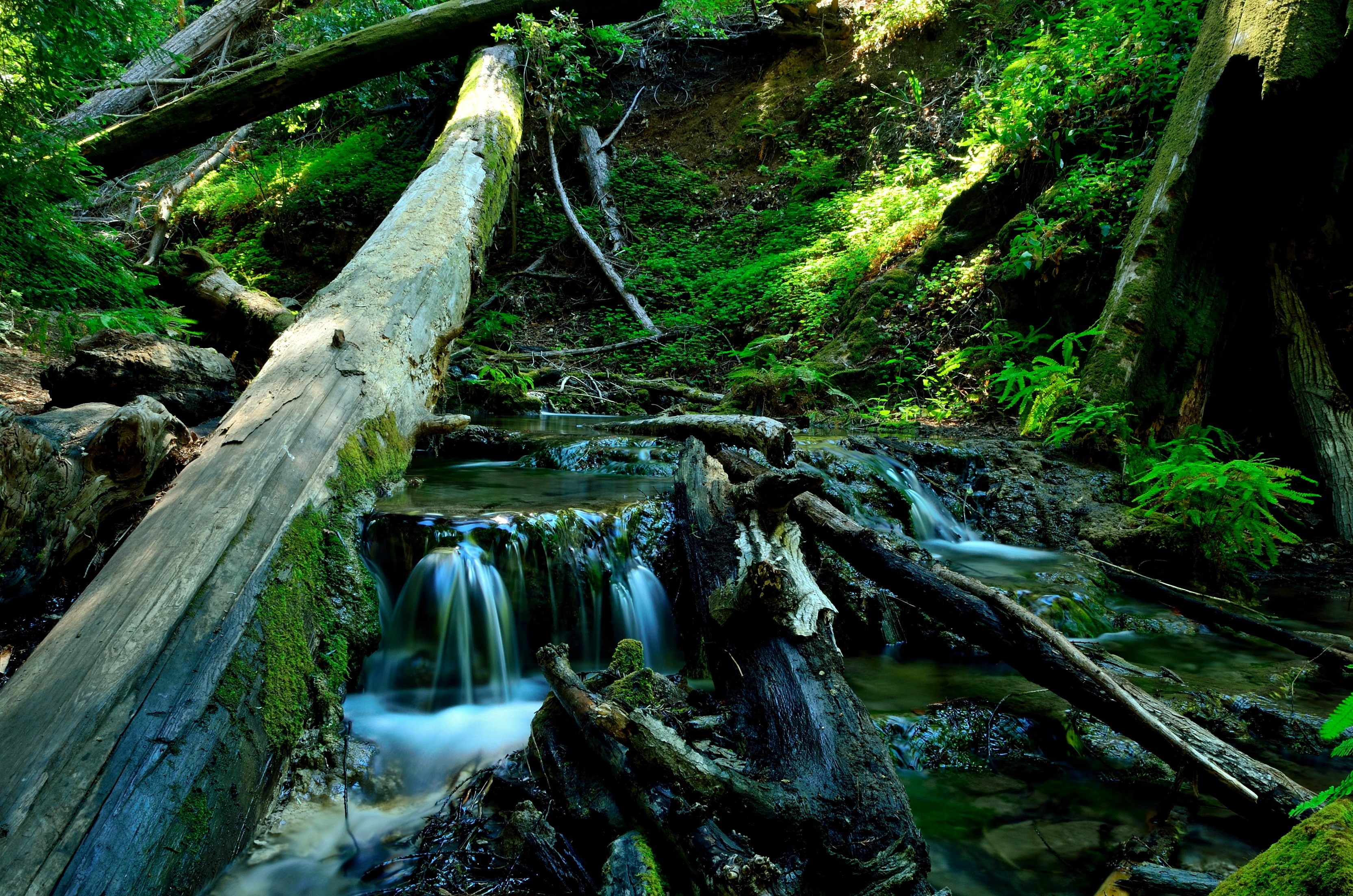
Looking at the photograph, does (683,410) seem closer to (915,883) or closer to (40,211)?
(40,211)

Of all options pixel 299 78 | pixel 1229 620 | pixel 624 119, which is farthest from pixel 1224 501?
pixel 624 119

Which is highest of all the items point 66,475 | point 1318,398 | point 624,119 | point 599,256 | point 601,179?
point 624,119

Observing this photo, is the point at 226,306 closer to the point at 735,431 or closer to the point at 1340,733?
the point at 735,431

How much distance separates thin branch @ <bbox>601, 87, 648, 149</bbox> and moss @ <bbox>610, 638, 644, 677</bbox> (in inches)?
542

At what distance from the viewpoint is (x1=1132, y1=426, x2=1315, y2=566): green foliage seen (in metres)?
3.91

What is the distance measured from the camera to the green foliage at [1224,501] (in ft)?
12.8

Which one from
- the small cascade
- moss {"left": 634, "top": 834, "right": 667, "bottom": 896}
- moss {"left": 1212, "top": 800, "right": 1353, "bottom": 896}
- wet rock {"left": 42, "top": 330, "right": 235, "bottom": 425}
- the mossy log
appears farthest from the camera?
the mossy log

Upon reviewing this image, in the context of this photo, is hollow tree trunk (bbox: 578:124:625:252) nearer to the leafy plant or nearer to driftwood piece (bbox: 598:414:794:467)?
driftwood piece (bbox: 598:414:794:467)

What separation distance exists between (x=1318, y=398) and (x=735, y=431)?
4.84 m

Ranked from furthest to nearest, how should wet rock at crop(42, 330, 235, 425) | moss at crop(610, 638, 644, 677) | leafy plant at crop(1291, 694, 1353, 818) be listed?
wet rock at crop(42, 330, 235, 425), moss at crop(610, 638, 644, 677), leafy plant at crop(1291, 694, 1353, 818)

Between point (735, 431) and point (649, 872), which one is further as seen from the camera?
point (735, 431)

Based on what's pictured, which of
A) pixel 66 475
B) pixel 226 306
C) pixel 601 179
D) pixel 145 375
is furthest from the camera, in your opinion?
pixel 601 179

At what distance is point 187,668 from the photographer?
1981mm

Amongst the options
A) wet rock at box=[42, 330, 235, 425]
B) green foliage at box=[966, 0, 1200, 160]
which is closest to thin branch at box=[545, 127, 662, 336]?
green foliage at box=[966, 0, 1200, 160]
